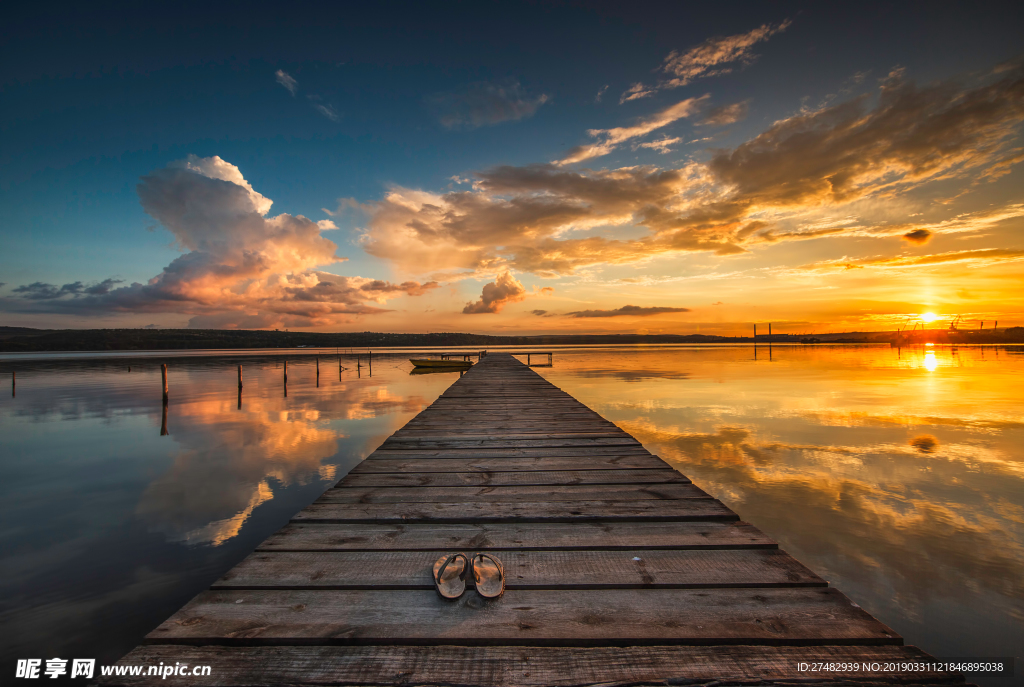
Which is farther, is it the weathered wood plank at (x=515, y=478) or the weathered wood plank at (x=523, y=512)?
the weathered wood plank at (x=515, y=478)

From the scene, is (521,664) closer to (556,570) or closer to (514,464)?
(556,570)

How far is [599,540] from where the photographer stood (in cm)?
277

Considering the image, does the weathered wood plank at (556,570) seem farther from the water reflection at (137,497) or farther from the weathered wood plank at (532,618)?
the water reflection at (137,497)

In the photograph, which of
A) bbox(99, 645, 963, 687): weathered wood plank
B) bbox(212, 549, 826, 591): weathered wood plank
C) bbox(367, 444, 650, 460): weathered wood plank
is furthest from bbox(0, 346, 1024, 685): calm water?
bbox(99, 645, 963, 687): weathered wood plank

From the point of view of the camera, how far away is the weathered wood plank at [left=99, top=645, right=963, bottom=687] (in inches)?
63.2

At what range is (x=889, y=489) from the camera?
23.6 ft

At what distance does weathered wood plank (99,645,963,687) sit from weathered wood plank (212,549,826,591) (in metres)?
0.44

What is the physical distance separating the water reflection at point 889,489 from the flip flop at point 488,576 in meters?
4.06

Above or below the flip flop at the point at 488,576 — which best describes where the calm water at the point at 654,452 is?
below

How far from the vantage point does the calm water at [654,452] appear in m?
4.23

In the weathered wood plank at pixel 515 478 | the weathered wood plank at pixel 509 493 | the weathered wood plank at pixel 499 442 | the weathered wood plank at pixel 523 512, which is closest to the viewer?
the weathered wood plank at pixel 523 512

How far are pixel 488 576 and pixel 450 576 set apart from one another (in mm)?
206

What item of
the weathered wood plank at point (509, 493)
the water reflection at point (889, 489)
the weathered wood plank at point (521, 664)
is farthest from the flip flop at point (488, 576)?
the water reflection at point (889, 489)

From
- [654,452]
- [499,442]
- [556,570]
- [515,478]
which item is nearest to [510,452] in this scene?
[499,442]
